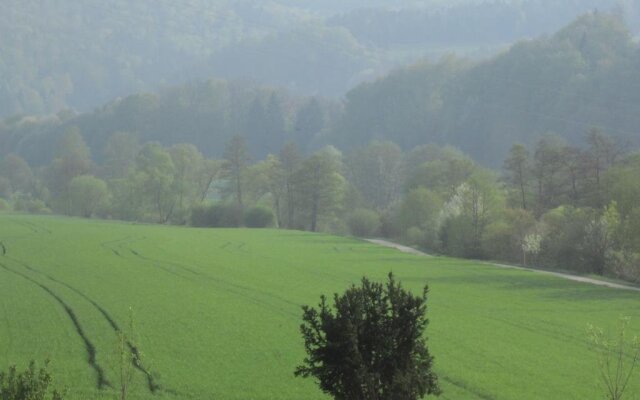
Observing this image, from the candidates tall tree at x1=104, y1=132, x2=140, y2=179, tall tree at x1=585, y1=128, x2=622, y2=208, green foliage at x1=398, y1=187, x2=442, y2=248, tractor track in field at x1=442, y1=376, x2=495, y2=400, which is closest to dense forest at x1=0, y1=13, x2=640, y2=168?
tall tree at x1=104, y1=132, x2=140, y2=179

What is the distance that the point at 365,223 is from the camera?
4190 inches

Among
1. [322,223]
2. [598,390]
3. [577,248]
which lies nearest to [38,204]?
[322,223]

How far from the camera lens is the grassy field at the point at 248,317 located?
24250 millimetres

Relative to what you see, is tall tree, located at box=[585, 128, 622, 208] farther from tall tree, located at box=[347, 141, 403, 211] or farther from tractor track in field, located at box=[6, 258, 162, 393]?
tall tree, located at box=[347, 141, 403, 211]

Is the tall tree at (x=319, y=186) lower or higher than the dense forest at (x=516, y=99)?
lower

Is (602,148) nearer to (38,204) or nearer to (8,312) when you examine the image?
(8,312)

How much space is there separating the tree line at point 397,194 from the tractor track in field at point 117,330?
34.6 m

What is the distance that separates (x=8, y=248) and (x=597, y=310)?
44235mm

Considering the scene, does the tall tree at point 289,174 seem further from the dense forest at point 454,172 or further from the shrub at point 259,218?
the shrub at point 259,218

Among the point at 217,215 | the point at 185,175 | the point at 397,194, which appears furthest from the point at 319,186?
the point at 185,175

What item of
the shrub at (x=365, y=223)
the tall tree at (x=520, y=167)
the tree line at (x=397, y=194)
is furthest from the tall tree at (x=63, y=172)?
the tall tree at (x=520, y=167)

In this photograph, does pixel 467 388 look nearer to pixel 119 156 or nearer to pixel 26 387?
pixel 26 387

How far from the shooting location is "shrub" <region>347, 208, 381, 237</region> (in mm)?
106188

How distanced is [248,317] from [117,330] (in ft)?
38.8
